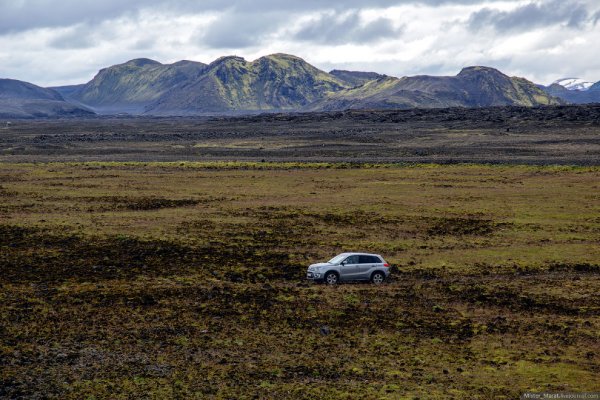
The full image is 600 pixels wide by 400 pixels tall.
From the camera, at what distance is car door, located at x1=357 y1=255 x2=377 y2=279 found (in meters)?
37.1

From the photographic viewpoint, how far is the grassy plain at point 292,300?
2383 centimetres

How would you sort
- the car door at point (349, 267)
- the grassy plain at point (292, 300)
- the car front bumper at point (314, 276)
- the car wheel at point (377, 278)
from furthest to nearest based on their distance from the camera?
1. the car wheel at point (377, 278)
2. the car door at point (349, 267)
3. the car front bumper at point (314, 276)
4. the grassy plain at point (292, 300)

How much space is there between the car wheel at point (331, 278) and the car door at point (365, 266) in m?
1.28

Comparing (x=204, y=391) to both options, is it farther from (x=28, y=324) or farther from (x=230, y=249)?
(x=230, y=249)

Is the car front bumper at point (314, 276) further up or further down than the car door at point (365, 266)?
further down

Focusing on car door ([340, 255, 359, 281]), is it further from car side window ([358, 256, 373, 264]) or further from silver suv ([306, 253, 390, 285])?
car side window ([358, 256, 373, 264])

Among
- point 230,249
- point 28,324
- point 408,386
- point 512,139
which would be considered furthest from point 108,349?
point 512,139

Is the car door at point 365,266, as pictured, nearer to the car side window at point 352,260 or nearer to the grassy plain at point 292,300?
the car side window at point 352,260

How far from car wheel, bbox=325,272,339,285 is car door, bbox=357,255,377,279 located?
4.19ft

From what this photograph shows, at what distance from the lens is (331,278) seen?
3697cm

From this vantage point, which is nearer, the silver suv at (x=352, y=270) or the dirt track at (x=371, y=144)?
the silver suv at (x=352, y=270)

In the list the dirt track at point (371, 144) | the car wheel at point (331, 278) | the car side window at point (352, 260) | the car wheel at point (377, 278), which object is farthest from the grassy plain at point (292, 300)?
the dirt track at point (371, 144)

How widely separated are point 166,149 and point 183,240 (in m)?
104

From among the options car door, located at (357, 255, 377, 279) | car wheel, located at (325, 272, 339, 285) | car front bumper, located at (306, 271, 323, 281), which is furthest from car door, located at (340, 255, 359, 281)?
car front bumper, located at (306, 271, 323, 281)
